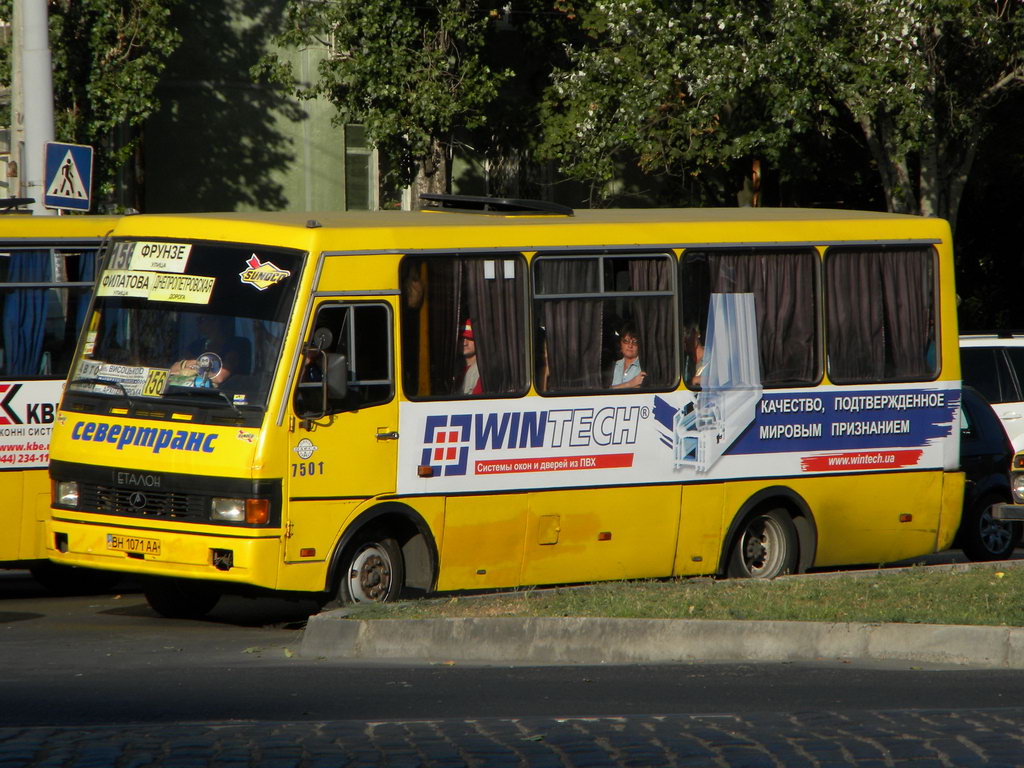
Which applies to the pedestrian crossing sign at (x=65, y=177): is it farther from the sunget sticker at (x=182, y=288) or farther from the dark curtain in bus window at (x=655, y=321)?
the dark curtain in bus window at (x=655, y=321)

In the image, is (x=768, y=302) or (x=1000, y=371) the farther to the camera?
(x=1000, y=371)

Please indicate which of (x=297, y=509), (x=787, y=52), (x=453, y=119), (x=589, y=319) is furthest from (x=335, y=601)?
(x=453, y=119)

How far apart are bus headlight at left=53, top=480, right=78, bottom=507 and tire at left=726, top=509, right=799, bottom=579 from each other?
4.79 m

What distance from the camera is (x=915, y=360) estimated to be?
12.7 m

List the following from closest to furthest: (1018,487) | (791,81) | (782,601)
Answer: (782,601) → (1018,487) → (791,81)

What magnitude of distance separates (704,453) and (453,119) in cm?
1322

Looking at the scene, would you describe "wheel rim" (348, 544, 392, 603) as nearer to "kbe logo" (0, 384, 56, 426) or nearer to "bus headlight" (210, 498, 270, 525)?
"bus headlight" (210, 498, 270, 525)

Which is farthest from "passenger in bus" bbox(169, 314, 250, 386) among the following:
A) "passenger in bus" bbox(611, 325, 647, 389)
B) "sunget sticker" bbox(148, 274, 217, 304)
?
"passenger in bus" bbox(611, 325, 647, 389)

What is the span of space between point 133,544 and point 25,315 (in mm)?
2305

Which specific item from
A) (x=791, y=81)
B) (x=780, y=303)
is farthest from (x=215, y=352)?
(x=791, y=81)

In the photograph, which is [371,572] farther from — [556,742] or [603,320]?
[556,742]

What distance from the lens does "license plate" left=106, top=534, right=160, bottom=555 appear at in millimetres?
10109

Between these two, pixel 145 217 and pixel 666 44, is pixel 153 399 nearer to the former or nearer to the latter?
pixel 145 217

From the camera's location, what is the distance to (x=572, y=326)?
11375 mm
